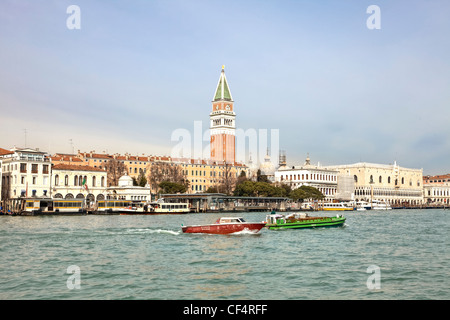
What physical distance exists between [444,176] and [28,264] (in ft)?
521

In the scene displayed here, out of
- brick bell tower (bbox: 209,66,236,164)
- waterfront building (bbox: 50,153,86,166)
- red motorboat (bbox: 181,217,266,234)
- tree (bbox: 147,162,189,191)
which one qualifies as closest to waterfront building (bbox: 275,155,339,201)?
brick bell tower (bbox: 209,66,236,164)

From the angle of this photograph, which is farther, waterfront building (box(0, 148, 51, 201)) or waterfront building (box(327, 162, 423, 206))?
waterfront building (box(327, 162, 423, 206))

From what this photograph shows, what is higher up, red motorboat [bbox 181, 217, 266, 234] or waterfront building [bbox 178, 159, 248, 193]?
waterfront building [bbox 178, 159, 248, 193]

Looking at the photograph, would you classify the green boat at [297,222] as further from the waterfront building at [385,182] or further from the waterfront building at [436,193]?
the waterfront building at [436,193]

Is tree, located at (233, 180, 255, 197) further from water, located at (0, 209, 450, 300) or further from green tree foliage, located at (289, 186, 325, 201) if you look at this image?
water, located at (0, 209, 450, 300)

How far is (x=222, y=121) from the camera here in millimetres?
118250

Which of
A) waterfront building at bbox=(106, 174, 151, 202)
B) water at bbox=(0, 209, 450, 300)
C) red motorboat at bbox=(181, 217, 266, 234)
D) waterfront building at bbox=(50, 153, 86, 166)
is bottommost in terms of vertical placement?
water at bbox=(0, 209, 450, 300)

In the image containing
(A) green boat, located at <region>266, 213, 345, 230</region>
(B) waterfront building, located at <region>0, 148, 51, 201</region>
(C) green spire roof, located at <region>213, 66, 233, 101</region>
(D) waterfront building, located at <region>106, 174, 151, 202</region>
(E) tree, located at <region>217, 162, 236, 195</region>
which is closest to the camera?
(A) green boat, located at <region>266, 213, 345, 230</region>

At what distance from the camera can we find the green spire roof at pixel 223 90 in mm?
118125

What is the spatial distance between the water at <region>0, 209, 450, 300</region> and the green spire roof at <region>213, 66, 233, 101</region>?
9204 centimetres

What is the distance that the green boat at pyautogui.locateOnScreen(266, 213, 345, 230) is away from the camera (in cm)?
3420

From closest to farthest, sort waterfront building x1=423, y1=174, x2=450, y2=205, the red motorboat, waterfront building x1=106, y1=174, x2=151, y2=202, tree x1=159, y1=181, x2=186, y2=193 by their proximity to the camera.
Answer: the red motorboat < waterfront building x1=106, y1=174, x2=151, y2=202 < tree x1=159, y1=181, x2=186, y2=193 < waterfront building x1=423, y1=174, x2=450, y2=205

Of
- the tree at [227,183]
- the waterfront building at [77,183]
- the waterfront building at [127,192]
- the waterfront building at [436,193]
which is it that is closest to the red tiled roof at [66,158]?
the waterfront building at [77,183]

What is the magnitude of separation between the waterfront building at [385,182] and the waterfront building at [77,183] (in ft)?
223
